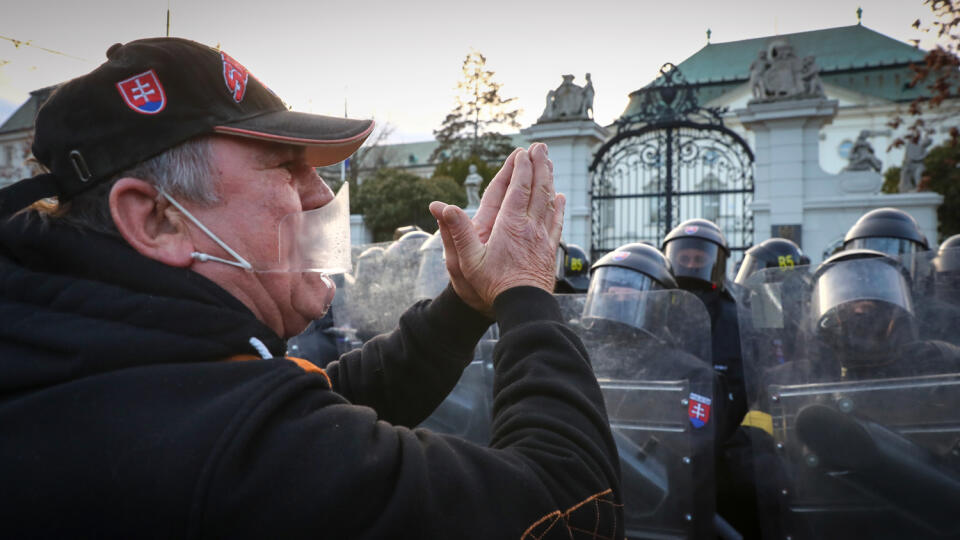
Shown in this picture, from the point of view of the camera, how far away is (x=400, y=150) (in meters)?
61.7

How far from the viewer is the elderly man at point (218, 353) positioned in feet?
2.65

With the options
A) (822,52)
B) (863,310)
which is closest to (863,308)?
(863,310)

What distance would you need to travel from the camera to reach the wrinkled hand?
1.25 metres

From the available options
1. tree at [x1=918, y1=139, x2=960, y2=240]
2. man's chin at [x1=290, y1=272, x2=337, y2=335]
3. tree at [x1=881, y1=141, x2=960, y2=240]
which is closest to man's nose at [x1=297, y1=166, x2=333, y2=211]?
man's chin at [x1=290, y1=272, x2=337, y2=335]

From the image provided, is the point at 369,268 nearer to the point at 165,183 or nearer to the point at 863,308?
the point at 863,308

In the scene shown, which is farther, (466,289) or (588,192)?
(588,192)

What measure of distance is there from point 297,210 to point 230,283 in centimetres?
20

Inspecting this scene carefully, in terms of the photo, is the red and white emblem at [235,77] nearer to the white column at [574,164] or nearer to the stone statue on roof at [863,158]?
the white column at [574,164]

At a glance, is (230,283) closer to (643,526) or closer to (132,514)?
(132,514)

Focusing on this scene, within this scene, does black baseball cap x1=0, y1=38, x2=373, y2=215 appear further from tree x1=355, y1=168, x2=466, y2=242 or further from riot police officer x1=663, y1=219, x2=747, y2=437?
tree x1=355, y1=168, x2=466, y2=242

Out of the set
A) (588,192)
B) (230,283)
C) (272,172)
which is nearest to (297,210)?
(272,172)

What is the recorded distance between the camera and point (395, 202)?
22188 millimetres

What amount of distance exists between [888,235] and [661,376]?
4170 mm

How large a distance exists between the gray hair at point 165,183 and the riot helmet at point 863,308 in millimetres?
2180
